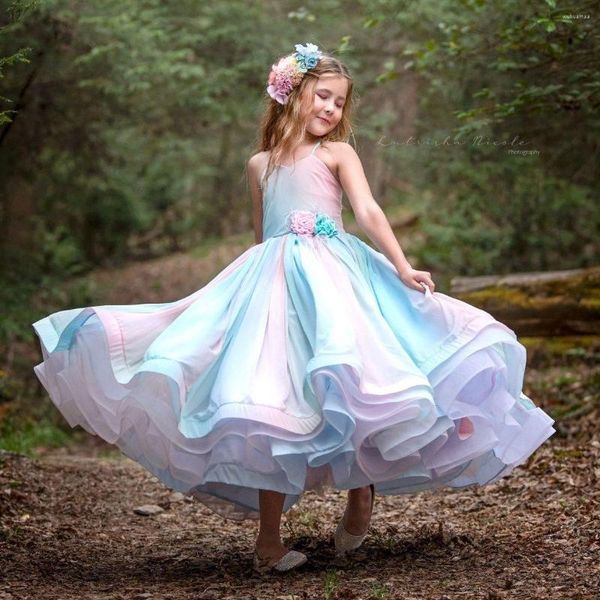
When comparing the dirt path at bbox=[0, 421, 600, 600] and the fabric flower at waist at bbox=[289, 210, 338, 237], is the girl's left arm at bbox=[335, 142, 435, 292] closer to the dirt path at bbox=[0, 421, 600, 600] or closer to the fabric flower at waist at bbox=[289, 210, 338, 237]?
the fabric flower at waist at bbox=[289, 210, 338, 237]

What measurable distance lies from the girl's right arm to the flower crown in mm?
298

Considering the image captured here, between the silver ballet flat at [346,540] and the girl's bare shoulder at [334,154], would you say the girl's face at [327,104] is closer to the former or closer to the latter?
the girl's bare shoulder at [334,154]

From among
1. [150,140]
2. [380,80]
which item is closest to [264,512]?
[380,80]

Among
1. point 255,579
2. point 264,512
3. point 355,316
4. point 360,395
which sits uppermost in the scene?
point 355,316

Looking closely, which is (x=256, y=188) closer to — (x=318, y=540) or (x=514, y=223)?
(x=318, y=540)

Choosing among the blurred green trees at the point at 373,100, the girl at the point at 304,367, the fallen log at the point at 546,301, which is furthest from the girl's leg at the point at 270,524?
the fallen log at the point at 546,301

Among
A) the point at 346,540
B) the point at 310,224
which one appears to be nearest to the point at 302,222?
the point at 310,224

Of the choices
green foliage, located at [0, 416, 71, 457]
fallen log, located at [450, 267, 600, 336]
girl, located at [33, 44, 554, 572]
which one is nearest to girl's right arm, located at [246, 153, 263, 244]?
girl, located at [33, 44, 554, 572]

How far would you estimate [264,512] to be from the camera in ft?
12.8

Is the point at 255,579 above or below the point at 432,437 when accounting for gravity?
below

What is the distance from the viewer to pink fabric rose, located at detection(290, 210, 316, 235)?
417 centimetres

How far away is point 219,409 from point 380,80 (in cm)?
362

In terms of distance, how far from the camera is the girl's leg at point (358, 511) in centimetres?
416

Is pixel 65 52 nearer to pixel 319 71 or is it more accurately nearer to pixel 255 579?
pixel 319 71
